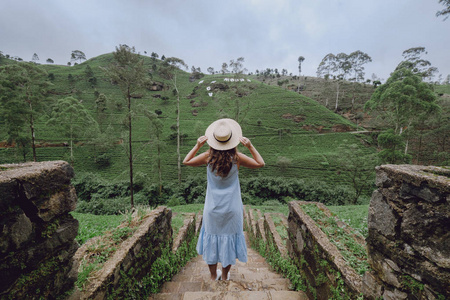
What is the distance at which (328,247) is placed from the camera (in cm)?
212

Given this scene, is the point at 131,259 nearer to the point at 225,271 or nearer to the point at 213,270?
the point at 213,270

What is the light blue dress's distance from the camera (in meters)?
2.52

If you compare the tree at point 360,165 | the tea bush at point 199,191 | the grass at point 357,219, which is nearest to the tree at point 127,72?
the tea bush at point 199,191

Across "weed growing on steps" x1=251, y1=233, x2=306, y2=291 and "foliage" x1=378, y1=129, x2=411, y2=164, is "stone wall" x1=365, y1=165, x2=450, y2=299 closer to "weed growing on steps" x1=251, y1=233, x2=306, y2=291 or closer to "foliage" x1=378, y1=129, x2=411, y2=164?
"weed growing on steps" x1=251, y1=233, x2=306, y2=291

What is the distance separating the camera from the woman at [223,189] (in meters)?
2.37

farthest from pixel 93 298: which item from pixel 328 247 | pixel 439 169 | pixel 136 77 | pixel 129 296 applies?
pixel 136 77

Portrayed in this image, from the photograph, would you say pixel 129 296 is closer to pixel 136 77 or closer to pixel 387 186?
pixel 387 186

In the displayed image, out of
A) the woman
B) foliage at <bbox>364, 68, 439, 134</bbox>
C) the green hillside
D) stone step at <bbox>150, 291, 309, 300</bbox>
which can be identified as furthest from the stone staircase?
foliage at <bbox>364, 68, 439, 134</bbox>

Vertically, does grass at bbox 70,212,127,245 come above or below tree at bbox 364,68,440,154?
below

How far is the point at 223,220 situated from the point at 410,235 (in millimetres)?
1860

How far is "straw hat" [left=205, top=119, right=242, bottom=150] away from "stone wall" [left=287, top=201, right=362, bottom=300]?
4.99 feet

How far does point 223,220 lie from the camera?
2.61m

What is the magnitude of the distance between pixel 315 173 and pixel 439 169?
23.6 meters

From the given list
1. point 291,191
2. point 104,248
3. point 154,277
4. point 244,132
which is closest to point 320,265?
point 154,277
